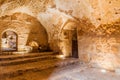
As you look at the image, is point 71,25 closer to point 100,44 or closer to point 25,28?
point 100,44

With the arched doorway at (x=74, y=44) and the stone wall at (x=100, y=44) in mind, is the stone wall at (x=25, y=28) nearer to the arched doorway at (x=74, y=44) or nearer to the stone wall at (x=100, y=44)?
the arched doorway at (x=74, y=44)

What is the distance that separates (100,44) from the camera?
4.95 m

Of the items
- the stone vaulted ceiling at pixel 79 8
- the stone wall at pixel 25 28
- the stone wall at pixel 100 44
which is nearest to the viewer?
the stone vaulted ceiling at pixel 79 8

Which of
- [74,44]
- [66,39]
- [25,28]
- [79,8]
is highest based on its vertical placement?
[79,8]

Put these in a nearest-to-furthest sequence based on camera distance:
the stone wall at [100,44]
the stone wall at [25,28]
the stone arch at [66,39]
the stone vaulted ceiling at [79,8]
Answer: the stone vaulted ceiling at [79,8] → the stone wall at [100,44] → the stone arch at [66,39] → the stone wall at [25,28]

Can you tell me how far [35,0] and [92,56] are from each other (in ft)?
10.1

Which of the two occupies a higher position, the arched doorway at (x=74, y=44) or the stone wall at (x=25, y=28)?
the stone wall at (x=25, y=28)

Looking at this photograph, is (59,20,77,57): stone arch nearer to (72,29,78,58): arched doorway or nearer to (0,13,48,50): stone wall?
(72,29,78,58): arched doorway

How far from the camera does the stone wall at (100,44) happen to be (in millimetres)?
4512

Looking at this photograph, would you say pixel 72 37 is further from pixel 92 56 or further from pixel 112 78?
pixel 112 78

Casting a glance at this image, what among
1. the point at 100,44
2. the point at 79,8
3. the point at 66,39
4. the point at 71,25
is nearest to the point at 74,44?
the point at 66,39

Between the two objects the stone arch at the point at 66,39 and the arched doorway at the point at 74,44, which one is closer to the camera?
the stone arch at the point at 66,39

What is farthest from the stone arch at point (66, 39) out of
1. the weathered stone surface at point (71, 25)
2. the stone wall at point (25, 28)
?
the stone wall at point (25, 28)

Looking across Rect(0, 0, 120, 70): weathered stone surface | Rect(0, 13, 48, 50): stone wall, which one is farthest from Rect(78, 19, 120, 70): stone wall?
Rect(0, 13, 48, 50): stone wall
